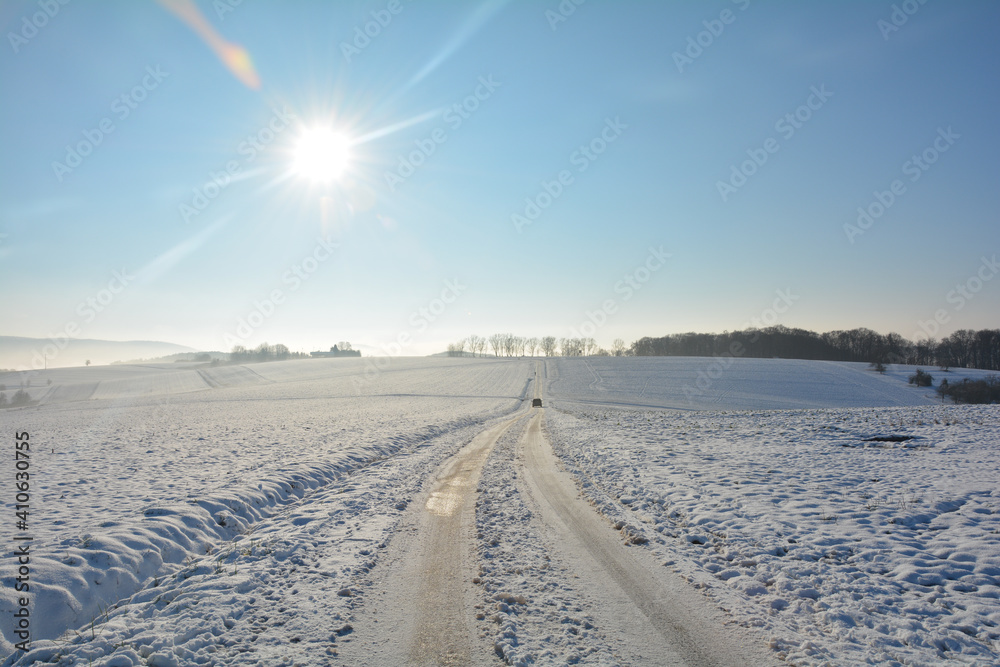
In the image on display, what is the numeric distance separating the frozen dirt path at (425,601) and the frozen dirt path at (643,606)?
167cm

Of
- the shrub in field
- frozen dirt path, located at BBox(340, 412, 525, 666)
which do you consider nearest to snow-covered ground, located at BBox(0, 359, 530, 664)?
frozen dirt path, located at BBox(340, 412, 525, 666)

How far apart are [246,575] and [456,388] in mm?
56279

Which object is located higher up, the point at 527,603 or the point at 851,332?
the point at 851,332

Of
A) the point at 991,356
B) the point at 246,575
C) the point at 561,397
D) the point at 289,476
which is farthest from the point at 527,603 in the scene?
the point at 991,356

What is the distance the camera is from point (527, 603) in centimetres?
580

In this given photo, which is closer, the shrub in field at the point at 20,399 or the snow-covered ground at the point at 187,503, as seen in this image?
the snow-covered ground at the point at 187,503

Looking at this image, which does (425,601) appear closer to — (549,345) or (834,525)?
(834,525)

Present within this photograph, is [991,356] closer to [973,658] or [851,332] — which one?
[851,332]

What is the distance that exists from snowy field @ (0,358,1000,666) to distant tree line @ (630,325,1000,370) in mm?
90212

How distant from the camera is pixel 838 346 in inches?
4892

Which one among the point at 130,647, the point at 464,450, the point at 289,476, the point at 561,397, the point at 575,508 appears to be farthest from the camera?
the point at 561,397

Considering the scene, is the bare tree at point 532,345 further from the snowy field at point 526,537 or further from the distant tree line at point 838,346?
the snowy field at point 526,537

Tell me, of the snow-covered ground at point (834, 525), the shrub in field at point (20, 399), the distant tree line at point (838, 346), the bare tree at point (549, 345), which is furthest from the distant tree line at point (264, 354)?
the snow-covered ground at point (834, 525)

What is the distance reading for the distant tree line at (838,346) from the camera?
336ft
